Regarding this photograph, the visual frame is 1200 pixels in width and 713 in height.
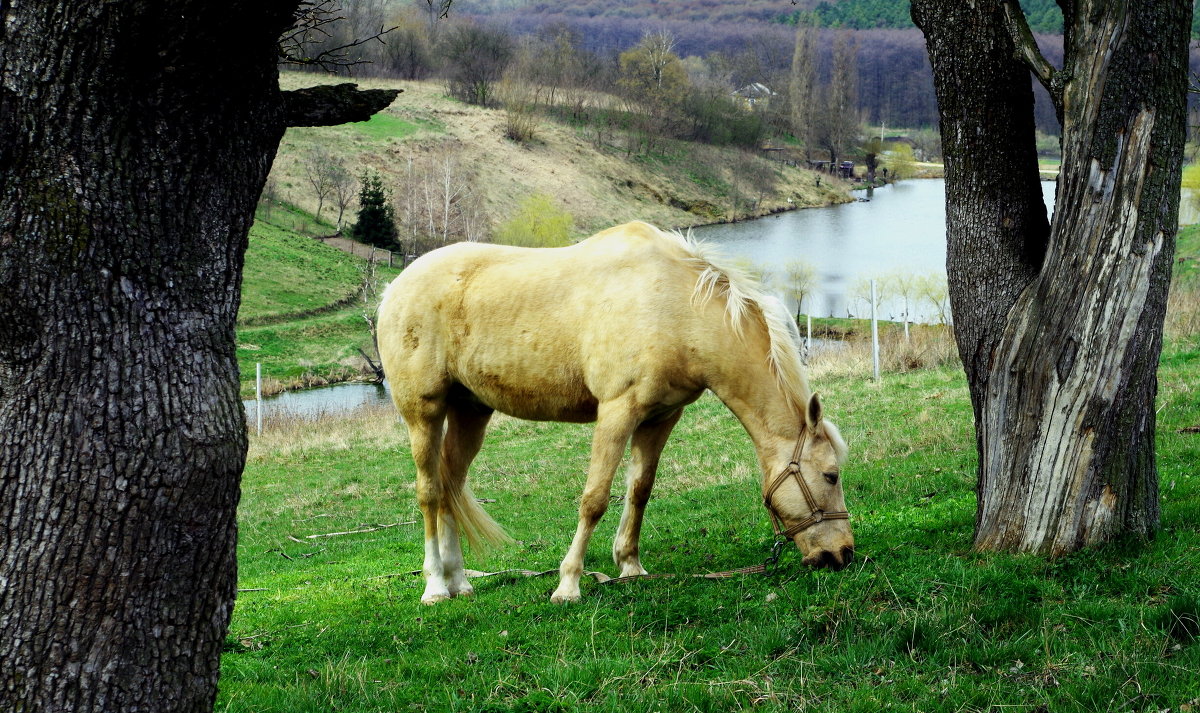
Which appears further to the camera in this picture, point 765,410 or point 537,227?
point 537,227

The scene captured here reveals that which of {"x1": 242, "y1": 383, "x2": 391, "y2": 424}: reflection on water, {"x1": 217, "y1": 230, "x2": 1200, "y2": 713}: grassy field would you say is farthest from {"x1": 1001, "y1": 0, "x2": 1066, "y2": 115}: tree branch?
→ {"x1": 242, "y1": 383, "x2": 391, "y2": 424}: reflection on water

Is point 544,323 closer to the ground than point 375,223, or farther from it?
farther from it

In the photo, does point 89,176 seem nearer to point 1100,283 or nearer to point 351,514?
point 1100,283

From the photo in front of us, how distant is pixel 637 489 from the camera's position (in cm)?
654

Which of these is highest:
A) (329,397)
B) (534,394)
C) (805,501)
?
(534,394)

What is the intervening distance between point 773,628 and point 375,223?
182ft

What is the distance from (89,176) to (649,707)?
294 cm

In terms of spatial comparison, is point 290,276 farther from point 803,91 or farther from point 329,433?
point 803,91

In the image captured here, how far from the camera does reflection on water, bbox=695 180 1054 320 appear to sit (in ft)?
137

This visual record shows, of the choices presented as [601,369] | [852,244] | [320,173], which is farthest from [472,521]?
[320,173]

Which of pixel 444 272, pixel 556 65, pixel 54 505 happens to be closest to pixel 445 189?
pixel 556 65

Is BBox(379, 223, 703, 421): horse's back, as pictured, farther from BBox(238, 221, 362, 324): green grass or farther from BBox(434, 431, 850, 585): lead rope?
BBox(238, 221, 362, 324): green grass

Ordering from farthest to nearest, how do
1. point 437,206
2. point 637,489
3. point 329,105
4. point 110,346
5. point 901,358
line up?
point 437,206 < point 901,358 < point 637,489 < point 329,105 < point 110,346

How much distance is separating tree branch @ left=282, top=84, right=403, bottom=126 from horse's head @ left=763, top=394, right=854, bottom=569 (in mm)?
3113
